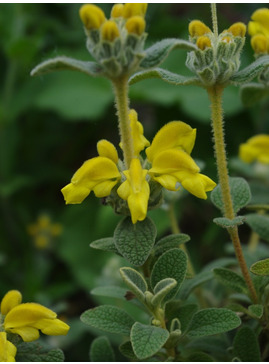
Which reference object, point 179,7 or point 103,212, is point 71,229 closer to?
point 103,212

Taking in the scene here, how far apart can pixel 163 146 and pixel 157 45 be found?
11 cm

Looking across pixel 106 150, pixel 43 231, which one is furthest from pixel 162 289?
pixel 43 231

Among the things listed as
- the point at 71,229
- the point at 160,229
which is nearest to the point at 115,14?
the point at 160,229

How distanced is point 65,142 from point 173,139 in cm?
129

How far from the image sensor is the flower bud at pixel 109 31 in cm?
47

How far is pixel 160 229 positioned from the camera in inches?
55.8

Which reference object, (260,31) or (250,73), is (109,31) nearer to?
(250,73)

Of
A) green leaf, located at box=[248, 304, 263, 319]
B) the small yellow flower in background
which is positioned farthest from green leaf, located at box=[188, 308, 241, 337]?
the small yellow flower in background

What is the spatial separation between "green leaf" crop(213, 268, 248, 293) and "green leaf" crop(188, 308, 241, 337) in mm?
52

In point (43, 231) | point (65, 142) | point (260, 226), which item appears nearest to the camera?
point (260, 226)

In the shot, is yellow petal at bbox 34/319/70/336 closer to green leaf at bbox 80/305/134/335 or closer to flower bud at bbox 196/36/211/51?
green leaf at bbox 80/305/134/335

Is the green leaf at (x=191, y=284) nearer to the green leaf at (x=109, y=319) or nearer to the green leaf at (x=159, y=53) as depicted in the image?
the green leaf at (x=109, y=319)

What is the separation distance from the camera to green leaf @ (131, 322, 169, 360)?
474 mm

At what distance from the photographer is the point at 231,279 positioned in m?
0.60
